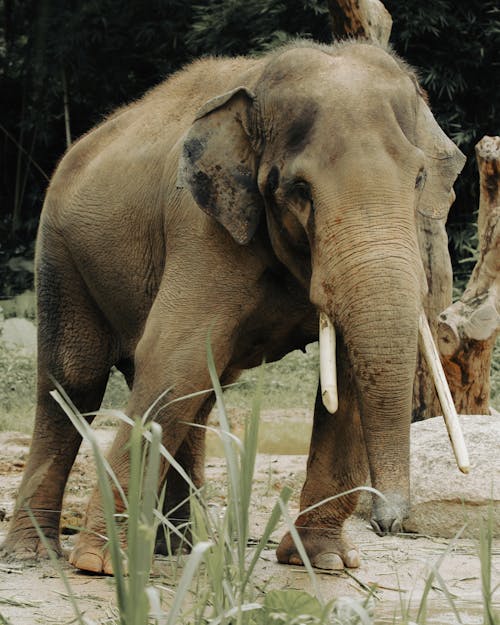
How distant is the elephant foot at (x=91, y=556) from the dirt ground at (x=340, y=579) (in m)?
0.04

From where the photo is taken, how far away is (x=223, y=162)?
15.4ft

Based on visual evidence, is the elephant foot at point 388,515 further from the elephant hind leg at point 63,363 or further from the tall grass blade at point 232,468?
the elephant hind leg at point 63,363

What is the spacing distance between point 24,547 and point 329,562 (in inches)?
49.1

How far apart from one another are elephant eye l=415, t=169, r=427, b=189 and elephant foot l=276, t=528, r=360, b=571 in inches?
59.4

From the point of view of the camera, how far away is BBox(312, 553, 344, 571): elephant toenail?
507 cm

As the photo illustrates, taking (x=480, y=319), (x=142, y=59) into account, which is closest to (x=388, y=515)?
(x=480, y=319)

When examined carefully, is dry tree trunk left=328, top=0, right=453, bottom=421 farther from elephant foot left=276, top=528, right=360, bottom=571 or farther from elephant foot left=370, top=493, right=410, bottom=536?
elephant foot left=370, top=493, right=410, bottom=536

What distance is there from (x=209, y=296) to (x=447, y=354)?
2.77m

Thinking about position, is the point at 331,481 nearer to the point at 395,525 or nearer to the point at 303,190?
the point at 303,190

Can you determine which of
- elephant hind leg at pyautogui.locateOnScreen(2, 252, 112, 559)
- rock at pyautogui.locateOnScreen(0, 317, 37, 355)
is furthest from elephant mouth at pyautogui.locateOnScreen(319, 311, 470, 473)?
rock at pyautogui.locateOnScreen(0, 317, 37, 355)

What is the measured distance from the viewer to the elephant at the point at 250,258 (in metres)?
4.11

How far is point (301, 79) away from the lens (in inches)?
181

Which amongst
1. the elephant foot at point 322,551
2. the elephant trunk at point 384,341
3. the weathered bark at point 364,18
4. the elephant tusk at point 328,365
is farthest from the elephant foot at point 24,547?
the weathered bark at point 364,18

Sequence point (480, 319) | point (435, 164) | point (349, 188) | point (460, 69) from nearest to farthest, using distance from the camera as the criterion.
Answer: point (349, 188)
point (435, 164)
point (480, 319)
point (460, 69)
